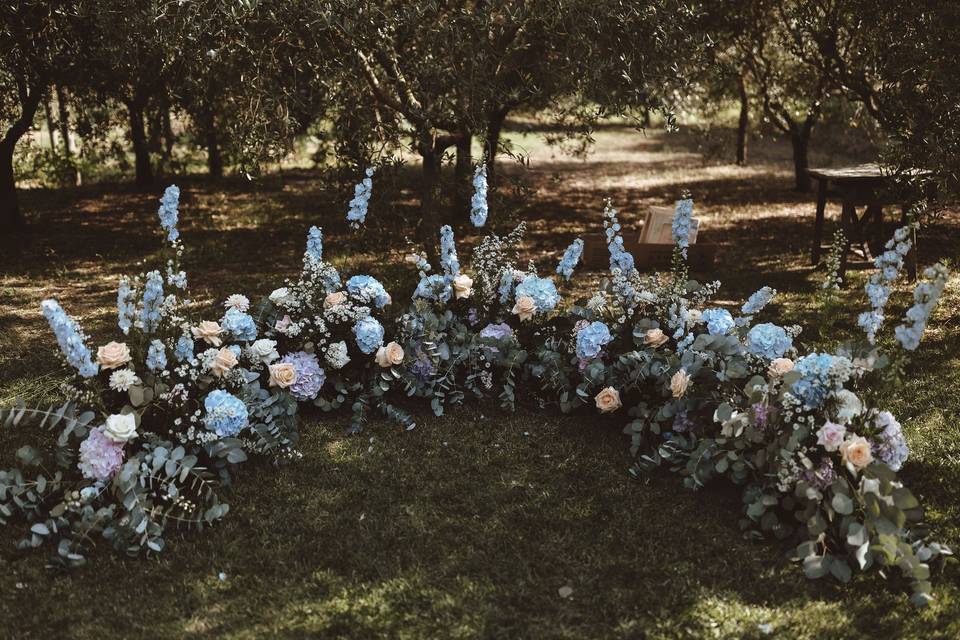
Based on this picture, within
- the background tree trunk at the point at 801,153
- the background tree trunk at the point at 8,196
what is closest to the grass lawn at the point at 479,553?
the background tree trunk at the point at 8,196

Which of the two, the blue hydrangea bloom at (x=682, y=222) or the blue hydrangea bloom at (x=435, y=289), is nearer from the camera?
the blue hydrangea bloom at (x=682, y=222)

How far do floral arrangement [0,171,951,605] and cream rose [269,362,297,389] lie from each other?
11 millimetres

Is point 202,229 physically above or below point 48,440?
above

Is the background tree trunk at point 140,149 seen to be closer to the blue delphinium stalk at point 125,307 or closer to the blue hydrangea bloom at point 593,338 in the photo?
the blue delphinium stalk at point 125,307

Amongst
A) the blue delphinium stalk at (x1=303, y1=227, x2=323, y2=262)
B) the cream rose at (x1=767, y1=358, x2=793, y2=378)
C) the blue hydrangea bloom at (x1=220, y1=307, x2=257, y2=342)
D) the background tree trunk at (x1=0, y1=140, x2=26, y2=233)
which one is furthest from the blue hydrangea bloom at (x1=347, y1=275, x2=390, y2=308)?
the background tree trunk at (x1=0, y1=140, x2=26, y2=233)

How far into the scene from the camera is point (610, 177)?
14.8 meters

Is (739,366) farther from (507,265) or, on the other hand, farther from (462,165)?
(462,165)

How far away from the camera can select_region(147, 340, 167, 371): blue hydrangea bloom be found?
4184mm

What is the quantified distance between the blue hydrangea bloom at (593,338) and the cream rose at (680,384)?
0.53 meters

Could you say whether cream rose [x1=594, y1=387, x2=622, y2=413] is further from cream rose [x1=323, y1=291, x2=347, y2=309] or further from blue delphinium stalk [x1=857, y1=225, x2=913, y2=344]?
cream rose [x1=323, y1=291, x2=347, y2=309]

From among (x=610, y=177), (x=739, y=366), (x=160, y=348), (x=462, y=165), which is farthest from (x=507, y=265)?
(x=610, y=177)

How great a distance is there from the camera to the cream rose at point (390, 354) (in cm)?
497

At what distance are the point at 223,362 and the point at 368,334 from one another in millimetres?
882

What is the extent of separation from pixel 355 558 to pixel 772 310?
4.61 metres
